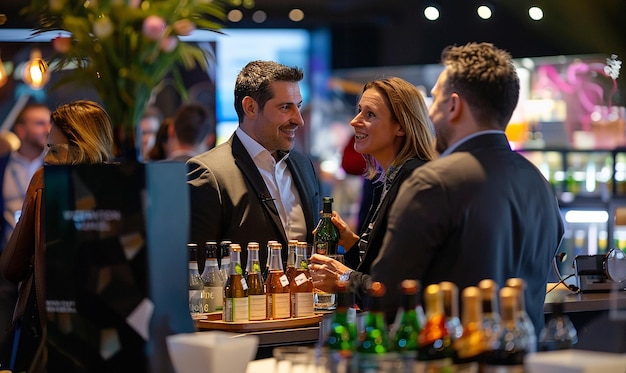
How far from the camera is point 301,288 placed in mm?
3840

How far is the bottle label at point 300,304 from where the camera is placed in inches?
151

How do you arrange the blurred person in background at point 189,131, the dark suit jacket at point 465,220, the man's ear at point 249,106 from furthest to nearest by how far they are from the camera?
1. the blurred person in background at point 189,131
2. the man's ear at point 249,106
3. the dark suit jacket at point 465,220

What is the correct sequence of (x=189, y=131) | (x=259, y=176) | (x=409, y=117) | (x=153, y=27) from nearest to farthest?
(x=153, y=27)
(x=409, y=117)
(x=259, y=176)
(x=189, y=131)

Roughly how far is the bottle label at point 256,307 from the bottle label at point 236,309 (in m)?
0.03

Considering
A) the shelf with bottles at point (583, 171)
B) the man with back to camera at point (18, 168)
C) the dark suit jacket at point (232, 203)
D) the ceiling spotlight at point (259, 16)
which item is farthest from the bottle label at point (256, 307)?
the ceiling spotlight at point (259, 16)

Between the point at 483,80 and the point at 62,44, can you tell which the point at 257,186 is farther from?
the point at 62,44

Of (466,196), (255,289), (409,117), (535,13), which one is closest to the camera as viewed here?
(466,196)

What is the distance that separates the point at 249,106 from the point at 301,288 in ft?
4.18

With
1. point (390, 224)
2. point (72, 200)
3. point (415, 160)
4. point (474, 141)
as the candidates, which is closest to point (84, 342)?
point (72, 200)

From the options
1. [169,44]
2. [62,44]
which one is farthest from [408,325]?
[62,44]

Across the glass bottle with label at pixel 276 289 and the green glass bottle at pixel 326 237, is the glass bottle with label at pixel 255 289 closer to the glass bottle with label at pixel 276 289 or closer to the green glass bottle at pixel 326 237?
the glass bottle with label at pixel 276 289

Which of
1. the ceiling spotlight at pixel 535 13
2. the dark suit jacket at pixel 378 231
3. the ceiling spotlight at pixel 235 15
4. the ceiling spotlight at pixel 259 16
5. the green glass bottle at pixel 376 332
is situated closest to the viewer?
the green glass bottle at pixel 376 332

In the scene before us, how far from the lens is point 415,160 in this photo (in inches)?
159

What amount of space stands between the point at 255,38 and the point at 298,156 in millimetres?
6074
